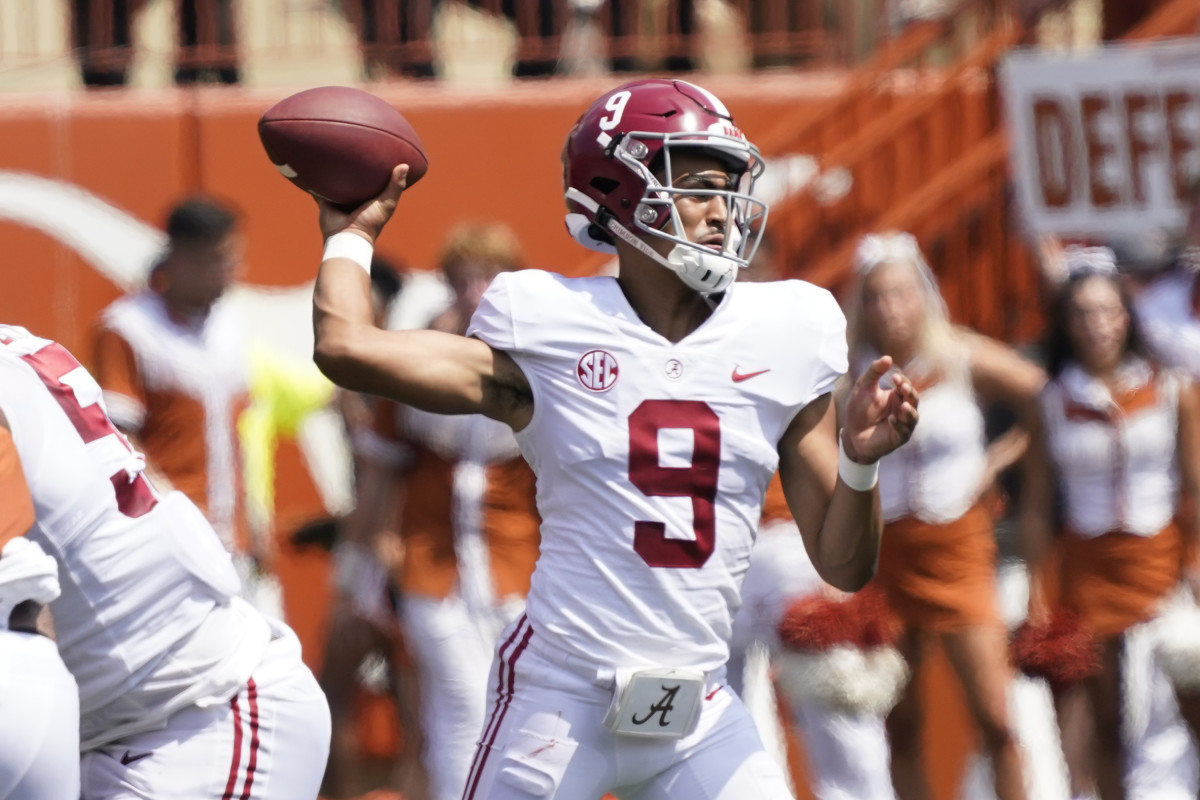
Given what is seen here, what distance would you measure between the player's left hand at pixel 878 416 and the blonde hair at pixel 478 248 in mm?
2764

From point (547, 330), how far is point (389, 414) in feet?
8.79

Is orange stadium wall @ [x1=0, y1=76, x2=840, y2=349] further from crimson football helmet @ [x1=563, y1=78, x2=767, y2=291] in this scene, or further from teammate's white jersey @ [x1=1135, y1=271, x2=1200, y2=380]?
crimson football helmet @ [x1=563, y1=78, x2=767, y2=291]

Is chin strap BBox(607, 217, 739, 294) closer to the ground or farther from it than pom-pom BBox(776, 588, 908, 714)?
farther from it

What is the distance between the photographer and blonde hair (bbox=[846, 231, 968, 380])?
5.81 meters

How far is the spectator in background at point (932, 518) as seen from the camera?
5.70 m

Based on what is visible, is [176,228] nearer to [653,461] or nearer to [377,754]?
[377,754]

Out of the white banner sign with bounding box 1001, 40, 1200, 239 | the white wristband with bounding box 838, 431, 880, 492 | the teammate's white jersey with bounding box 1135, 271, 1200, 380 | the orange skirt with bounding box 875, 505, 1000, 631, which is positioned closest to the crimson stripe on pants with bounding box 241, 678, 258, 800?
the white wristband with bounding box 838, 431, 880, 492

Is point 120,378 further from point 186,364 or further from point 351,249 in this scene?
point 351,249

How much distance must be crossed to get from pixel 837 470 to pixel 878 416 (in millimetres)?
173

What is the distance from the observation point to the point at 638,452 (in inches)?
132

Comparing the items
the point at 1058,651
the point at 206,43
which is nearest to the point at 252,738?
the point at 1058,651

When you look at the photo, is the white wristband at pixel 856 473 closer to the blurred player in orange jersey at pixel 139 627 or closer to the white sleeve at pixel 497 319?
the white sleeve at pixel 497 319

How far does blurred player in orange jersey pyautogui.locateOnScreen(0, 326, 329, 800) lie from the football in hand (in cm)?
56

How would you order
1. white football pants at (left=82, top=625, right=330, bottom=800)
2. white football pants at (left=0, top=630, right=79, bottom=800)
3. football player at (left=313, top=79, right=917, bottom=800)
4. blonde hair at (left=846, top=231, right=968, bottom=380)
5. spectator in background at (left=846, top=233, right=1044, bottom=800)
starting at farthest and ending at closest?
blonde hair at (left=846, top=231, right=968, bottom=380)
spectator in background at (left=846, top=233, right=1044, bottom=800)
football player at (left=313, top=79, right=917, bottom=800)
white football pants at (left=82, top=625, right=330, bottom=800)
white football pants at (left=0, top=630, right=79, bottom=800)
